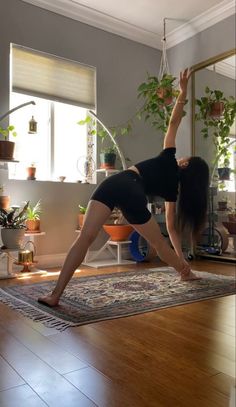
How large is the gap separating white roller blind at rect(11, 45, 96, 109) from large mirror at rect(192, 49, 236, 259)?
52.5 inches

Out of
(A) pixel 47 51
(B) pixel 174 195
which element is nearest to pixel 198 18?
(A) pixel 47 51

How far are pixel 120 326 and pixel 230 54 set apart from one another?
11.3 ft

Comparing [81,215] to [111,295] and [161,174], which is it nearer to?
[111,295]

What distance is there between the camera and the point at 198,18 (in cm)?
428

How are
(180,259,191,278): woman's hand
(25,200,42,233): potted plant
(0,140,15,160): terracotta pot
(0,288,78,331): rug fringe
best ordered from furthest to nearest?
(25,200,42,233): potted plant, (0,140,15,160): terracotta pot, (180,259,191,278): woman's hand, (0,288,78,331): rug fringe

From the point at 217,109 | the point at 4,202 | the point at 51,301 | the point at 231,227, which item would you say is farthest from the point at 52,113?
the point at 51,301

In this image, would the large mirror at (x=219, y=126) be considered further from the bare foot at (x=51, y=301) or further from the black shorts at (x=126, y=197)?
the bare foot at (x=51, y=301)

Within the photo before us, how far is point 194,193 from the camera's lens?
2.28 metres

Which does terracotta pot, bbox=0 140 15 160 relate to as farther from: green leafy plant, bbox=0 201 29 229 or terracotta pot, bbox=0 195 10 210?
green leafy plant, bbox=0 201 29 229

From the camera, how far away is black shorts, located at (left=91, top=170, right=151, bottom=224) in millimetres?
2027

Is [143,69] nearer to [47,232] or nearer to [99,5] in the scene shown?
[99,5]

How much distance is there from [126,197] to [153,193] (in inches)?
10.3

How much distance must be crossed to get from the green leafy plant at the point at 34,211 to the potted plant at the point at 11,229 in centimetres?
29

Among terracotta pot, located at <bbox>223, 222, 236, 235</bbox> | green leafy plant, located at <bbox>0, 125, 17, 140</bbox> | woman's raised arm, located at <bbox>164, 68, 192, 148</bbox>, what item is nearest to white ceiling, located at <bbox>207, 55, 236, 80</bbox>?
terracotta pot, located at <bbox>223, 222, 236, 235</bbox>
